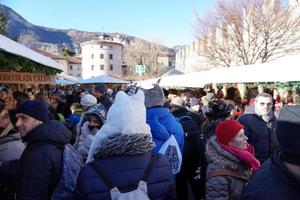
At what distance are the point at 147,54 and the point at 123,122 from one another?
236 feet

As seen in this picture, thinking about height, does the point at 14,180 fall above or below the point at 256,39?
below

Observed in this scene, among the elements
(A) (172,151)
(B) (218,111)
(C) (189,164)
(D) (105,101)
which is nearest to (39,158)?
(A) (172,151)

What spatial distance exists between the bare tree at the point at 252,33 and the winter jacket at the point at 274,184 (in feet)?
70.8

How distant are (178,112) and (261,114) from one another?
4.52 feet

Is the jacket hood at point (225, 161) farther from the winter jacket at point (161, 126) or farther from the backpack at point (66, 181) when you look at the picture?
the backpack at point (66, 181)

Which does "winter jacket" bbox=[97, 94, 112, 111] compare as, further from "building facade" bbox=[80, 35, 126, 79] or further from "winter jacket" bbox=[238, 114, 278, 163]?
"building facade" bbox=[80, 35, 126, 79]

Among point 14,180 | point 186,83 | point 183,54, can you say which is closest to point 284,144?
point 14,180

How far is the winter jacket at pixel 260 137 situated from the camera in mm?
4845

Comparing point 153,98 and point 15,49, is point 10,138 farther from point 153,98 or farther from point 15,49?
point 15,49

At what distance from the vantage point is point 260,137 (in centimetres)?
486

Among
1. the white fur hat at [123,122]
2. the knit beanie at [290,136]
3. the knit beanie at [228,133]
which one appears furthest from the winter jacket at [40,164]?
the knit beanie at [290,136]

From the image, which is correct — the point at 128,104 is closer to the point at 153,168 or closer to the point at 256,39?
the point at 153,168

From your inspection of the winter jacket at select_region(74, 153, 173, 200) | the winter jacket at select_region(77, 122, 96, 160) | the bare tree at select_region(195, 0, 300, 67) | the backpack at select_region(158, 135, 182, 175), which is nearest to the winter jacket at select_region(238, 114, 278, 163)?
the backpack at select_region(158, 135, 182, 175)

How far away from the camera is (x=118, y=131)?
246 cm
